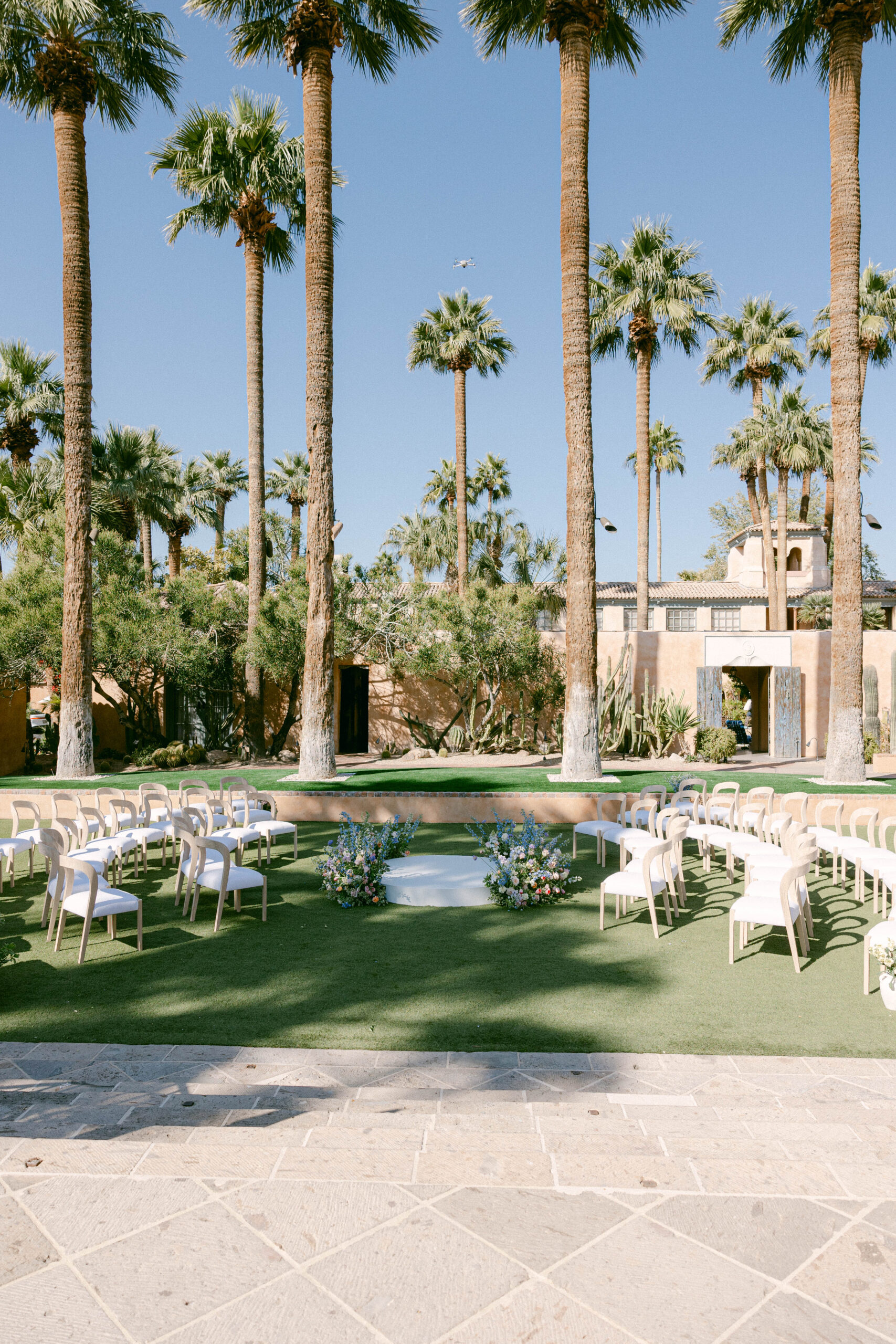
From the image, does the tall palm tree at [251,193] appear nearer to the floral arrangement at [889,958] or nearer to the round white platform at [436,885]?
the round white platform at [436,885]

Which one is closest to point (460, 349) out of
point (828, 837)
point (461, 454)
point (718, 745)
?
point (461, 454)

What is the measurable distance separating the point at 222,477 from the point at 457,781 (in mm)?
25284

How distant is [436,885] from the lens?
8.43 m

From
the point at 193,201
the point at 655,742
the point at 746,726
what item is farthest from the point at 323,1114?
the point at 746,726

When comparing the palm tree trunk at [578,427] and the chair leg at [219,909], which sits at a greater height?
the palm tree trunk at [578,427]

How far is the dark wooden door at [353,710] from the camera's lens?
2227cm

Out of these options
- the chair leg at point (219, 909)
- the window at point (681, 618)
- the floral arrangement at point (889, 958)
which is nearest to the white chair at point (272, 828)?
the chair leg at point (219, 909)

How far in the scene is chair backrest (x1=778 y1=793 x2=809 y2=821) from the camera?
9.70 m

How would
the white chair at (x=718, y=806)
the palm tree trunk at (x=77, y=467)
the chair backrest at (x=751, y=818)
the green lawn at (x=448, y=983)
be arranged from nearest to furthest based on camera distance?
the green lawn at (x=448, y=983)
the chair backrest at (x=751, y=818)
the white chair at (x=718, y=806)
the palm tree trunk at (x=77, y=467)

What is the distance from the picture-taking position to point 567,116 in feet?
45.5

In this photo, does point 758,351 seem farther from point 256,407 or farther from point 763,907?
point 763,907

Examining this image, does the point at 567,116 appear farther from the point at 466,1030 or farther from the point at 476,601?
the point at 466,1030

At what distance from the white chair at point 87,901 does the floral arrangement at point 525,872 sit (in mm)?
3386

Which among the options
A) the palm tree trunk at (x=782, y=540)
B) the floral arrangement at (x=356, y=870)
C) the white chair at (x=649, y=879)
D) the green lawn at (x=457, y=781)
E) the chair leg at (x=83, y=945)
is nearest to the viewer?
the chair leg at (x=83, y=945)
